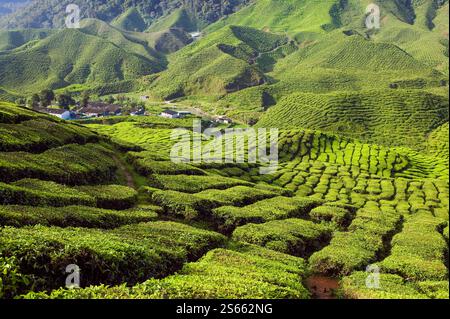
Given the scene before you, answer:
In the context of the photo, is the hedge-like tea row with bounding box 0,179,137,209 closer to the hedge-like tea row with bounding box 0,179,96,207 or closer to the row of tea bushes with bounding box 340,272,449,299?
the hedge-like tea row with bounding box 0,179,96,207

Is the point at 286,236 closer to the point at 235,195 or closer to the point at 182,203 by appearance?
the point at 182,203

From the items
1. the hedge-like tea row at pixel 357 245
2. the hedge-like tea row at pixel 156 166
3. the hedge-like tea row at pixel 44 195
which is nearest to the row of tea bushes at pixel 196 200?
the hedge-like tea row at pixel 156 166

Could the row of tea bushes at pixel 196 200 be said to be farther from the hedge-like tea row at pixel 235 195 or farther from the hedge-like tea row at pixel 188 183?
the hedge-like tea row at pixel 188 183

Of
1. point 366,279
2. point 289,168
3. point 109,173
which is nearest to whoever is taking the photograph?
point 366,279

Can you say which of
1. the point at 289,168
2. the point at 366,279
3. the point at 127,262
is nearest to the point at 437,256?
the point at 366,279

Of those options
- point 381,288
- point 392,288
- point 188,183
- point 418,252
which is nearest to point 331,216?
point 418,252

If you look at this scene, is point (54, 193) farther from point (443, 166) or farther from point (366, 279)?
point (443, 166)
